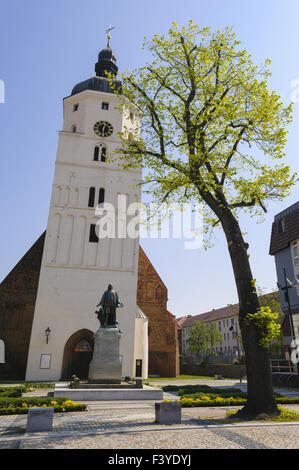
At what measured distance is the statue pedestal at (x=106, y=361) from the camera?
45.9 ft

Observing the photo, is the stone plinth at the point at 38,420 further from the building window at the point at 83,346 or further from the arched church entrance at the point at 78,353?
the building window at the point at 83,346

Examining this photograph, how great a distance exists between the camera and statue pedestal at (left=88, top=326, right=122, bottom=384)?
45.9 ft

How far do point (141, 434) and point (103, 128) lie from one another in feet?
91.3

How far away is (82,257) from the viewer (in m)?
25.9

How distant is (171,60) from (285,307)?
68.6 feet

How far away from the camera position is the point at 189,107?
11812 mm

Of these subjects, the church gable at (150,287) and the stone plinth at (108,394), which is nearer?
the stone plinth at (108,394)

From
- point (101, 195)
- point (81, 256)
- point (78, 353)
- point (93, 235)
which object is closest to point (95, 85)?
point (101, 195)

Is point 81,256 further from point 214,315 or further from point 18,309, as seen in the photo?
point 214,315

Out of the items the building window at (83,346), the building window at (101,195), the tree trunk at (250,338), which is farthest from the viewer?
the building window at (101,195)

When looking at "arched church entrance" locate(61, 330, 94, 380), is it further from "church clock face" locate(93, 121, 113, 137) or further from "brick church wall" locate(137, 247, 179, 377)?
"church clock face" locate(93, 121, 113, 137)

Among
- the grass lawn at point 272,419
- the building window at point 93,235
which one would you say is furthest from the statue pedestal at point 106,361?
the building window at point 93,235

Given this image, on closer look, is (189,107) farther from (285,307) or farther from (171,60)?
(285,307)

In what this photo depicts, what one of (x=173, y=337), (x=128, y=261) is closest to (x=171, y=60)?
(x=128, y=261)
